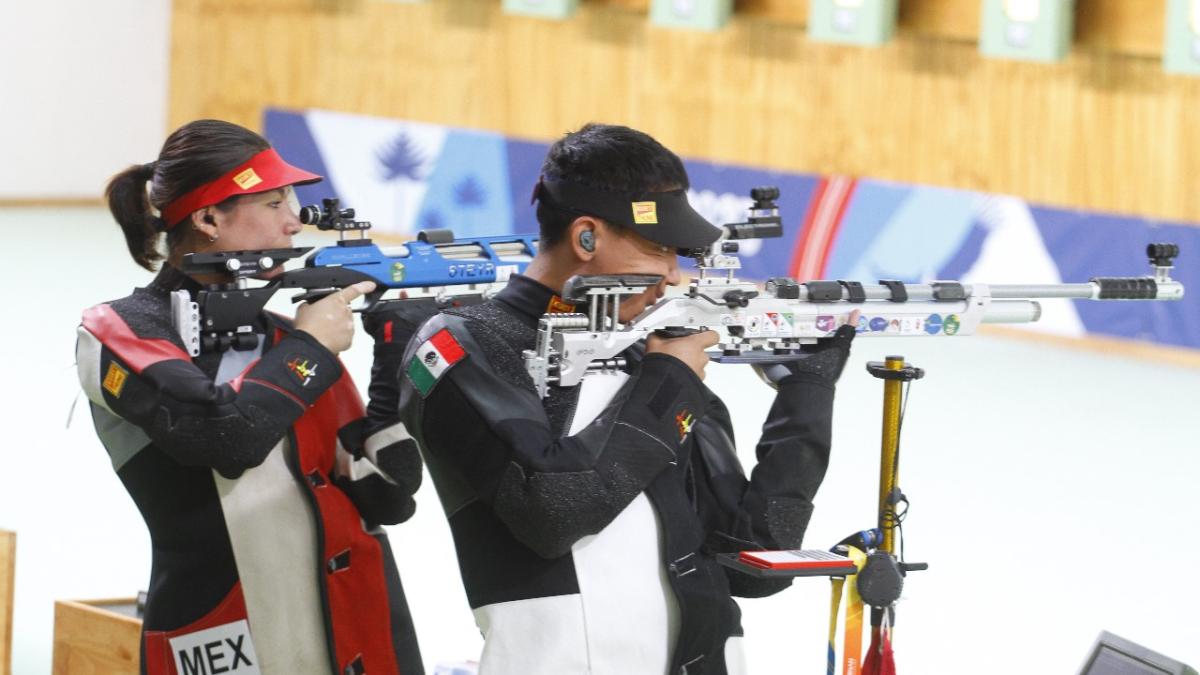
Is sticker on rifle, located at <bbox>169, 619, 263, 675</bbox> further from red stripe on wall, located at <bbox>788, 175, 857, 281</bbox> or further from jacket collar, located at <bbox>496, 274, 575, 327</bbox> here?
red stripe on wall, located at <bbox>788, 175, 857, 281</bbox>

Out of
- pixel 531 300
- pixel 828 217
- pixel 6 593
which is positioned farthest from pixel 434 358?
pixel 828 217

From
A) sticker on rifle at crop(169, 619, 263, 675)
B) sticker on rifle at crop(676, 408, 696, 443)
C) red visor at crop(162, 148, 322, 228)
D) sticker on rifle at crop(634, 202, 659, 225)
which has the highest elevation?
red visor at crop(162, 148, 322, 228)

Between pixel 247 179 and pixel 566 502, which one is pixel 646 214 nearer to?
pixel 566 502

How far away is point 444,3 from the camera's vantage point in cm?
1182

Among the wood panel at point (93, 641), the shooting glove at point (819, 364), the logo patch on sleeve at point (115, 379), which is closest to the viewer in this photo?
the shooting glove at point (819, 364)

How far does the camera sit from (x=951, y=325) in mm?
2883

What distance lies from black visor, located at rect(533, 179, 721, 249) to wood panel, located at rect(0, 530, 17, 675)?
2436 millimetres

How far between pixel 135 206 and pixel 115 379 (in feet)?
1.31

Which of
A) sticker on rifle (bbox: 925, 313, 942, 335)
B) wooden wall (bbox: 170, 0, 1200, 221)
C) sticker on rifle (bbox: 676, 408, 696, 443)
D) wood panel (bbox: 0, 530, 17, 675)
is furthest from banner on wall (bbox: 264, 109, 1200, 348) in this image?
sticker on rifle (bbox: 676, 408, 696, 443)

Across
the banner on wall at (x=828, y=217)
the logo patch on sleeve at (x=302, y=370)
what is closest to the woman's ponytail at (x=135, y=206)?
the logo patch on sleeve at (x=302, y=370)

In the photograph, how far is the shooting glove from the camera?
261 cm

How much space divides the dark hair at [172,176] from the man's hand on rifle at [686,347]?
0.88m

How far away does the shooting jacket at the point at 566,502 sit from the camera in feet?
7.45

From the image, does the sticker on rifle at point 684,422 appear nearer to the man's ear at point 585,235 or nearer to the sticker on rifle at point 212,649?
the man's ear at point 585,235
